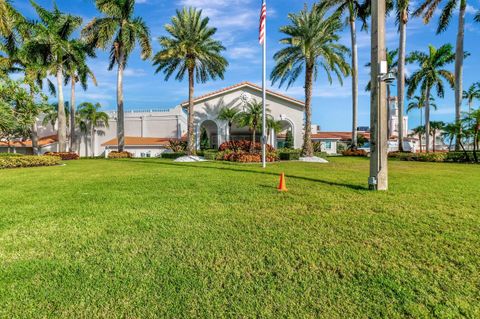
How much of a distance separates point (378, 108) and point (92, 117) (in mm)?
45536

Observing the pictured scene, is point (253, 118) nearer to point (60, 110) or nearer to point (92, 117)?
point (60, 110)

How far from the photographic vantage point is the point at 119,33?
1164 inches

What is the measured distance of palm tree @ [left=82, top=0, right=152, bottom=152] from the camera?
28156 millimetres

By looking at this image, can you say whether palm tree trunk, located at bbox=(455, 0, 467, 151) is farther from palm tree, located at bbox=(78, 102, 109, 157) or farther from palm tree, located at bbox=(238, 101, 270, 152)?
palm tree, located at bbox=(78, 102, 109, 157)

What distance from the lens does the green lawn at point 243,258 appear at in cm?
277

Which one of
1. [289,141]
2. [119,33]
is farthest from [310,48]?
[119,33]

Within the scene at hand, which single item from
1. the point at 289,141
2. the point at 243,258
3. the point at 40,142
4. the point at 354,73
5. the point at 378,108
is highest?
the point at 354,73

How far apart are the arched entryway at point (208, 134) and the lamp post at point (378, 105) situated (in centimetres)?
2889

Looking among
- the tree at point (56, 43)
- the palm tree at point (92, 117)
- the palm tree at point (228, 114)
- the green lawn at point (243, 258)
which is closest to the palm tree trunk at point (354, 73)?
the palm tree at point (228, 114)

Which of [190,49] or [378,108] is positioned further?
[190,49]

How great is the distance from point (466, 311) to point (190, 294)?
8.84 feet

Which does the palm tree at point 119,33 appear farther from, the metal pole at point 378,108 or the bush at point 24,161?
the metal pole at point 378,108

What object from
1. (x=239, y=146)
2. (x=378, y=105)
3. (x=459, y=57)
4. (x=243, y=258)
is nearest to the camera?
(x=243, y=258)

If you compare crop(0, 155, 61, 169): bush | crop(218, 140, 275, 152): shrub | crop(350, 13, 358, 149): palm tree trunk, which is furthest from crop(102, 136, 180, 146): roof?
crop(350, 13, 358, 149): palm tree trunk
